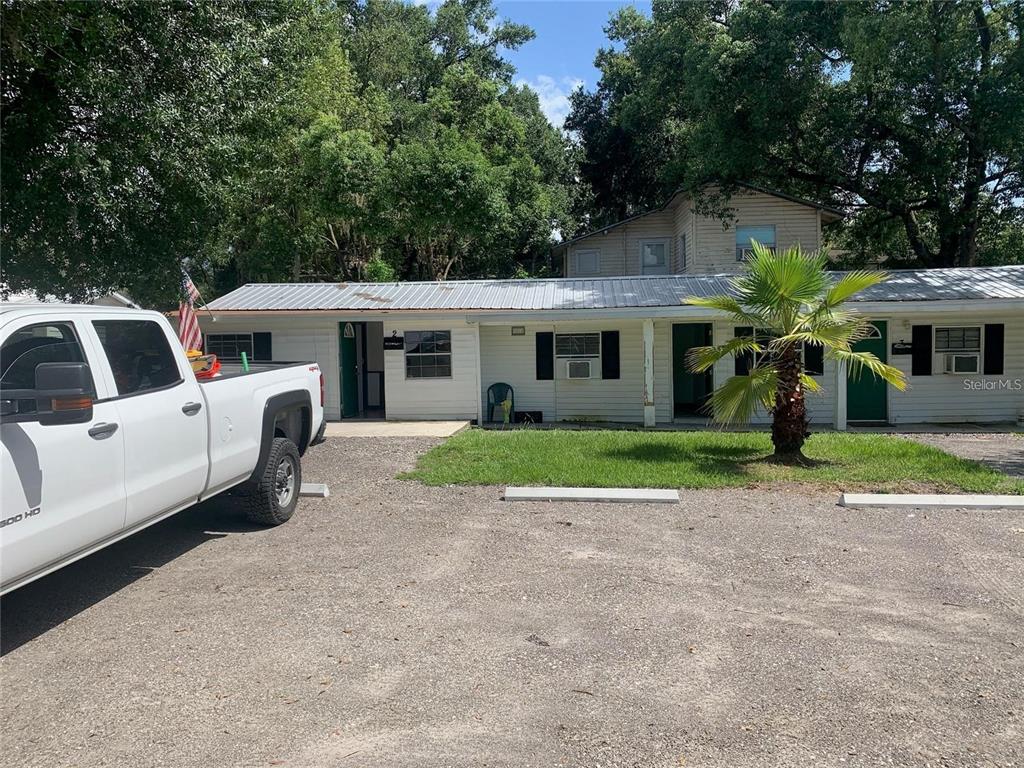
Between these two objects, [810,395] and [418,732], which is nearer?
[418,732]

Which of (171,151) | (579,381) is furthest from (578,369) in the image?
(171,151)

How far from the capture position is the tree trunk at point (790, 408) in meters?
10.2

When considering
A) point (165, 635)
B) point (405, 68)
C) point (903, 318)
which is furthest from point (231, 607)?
point (405, 68)

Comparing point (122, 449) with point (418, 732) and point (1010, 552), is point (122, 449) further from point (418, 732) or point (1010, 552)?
point (1010, 552)

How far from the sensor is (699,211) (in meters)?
21.4

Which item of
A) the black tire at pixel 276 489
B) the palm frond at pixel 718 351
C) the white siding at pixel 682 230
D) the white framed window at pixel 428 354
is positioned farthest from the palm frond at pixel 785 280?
the white siding at pixel 682 230

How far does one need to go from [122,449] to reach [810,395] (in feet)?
45.4

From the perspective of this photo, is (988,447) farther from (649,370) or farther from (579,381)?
(579,381)

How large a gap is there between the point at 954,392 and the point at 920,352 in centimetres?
109

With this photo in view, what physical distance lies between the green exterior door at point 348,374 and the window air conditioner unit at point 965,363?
12.5m

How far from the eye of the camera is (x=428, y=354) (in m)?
15.9

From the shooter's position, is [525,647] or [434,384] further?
[434,384]

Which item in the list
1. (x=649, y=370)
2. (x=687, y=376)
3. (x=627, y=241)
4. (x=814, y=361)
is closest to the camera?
(x=649, y=370)

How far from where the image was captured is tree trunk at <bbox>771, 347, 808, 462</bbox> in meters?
10.2
